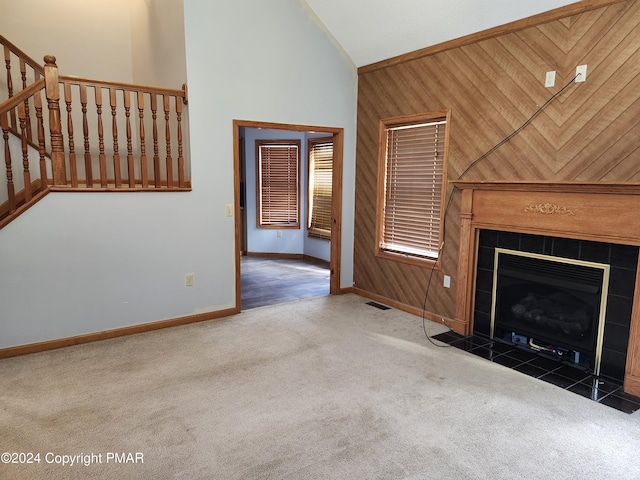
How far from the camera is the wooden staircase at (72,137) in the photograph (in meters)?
3.21

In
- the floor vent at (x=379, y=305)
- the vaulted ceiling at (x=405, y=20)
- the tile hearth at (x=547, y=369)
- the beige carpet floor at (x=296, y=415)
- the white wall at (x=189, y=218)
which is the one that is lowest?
the beige carpet floor at (x=296, y=415)

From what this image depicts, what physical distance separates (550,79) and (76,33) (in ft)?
17.0

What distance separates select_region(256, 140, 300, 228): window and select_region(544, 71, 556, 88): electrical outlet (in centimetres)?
461

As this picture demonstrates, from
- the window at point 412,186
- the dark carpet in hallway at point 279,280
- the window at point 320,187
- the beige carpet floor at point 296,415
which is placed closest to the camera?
the beige carpet floor at point 296,415

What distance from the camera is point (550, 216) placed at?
3141mm

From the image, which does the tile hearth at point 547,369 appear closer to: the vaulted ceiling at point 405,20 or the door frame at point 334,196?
the door frame at point 334,196

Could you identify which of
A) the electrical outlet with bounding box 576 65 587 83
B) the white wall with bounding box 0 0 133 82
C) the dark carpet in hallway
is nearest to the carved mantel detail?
the electrical outlet with bounding box 576 65 587 83

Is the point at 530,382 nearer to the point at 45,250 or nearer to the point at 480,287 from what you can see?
the point at 480,287

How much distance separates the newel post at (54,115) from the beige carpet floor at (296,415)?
148cm

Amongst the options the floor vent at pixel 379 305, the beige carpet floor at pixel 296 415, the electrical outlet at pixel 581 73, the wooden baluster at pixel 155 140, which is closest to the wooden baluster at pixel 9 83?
the wooden baluster at pixel 155 140

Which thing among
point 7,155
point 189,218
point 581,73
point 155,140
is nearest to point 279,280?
point 189,218

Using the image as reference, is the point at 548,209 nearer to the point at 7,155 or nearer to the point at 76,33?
the point at 7,155

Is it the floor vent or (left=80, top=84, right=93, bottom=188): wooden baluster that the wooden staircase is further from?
the floor vent

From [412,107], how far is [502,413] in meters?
2.96
